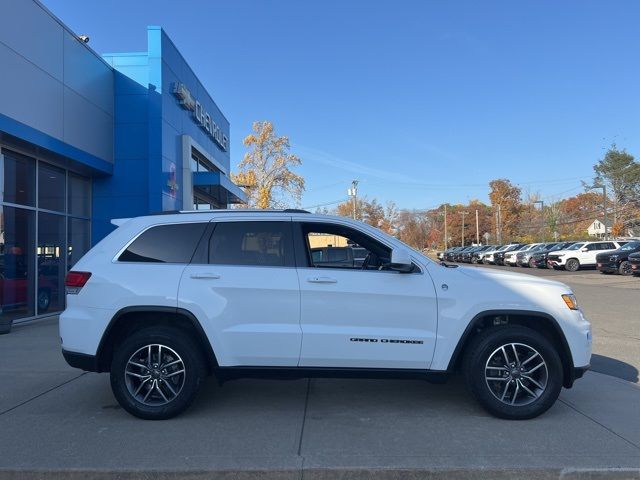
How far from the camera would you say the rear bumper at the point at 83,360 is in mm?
4832

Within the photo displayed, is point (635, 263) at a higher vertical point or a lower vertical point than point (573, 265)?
higher

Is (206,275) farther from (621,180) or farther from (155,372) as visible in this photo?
(621,180)

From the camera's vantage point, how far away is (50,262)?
518 inches

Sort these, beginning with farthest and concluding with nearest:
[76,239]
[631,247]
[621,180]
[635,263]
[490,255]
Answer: [621,180]
[490,255]
[631,247]
[635,263]
[76,239]

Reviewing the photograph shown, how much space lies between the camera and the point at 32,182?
1219 cm

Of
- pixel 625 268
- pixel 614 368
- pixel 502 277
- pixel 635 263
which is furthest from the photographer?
pixel 625 268

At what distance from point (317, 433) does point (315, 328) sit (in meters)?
0.88

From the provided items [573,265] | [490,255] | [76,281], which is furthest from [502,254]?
[76,281]

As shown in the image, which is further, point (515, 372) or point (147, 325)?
point (147, 325)

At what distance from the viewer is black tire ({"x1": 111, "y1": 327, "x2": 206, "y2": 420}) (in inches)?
188

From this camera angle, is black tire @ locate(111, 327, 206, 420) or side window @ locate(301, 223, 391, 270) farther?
side window @ locate(301, 223, 391, 270)

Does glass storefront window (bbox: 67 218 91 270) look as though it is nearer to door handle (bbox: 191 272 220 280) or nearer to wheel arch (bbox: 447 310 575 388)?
door handle (bbox: 191 272 220 280)

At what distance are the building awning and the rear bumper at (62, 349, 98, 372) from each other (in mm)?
15016

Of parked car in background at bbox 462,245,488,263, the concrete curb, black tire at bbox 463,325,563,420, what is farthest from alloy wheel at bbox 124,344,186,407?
parked car in background at bbox 462,245,488,263
